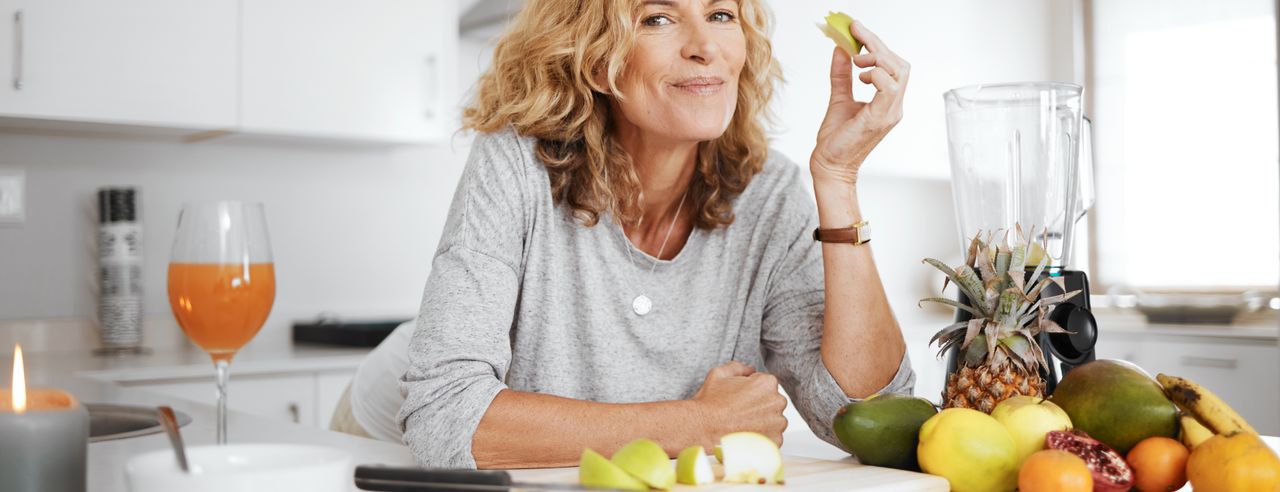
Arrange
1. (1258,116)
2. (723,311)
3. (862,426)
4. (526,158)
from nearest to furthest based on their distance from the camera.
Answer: (862,426) → (526,158) → (723,311) → (1258,116)

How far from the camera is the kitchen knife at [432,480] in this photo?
0.74 meters

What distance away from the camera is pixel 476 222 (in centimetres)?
134

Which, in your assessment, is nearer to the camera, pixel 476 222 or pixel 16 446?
pixel 16 446

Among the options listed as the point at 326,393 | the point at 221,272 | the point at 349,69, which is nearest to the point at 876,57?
the point at 221,272

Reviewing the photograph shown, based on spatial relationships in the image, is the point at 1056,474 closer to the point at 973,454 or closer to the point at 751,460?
the point at 973,454

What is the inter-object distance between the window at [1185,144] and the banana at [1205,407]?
11.9 feet

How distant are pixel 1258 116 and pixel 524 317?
12.1 feet

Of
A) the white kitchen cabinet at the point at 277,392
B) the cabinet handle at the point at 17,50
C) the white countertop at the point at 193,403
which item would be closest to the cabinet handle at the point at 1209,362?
the white countertop at the point at 193,403

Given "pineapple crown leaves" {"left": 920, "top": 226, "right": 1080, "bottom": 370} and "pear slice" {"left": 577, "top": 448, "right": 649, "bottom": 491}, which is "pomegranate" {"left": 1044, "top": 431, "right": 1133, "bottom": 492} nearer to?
"pineapple crown leaves" {"left": 920, "top": 226, "right": 1080, "bottom": 370}

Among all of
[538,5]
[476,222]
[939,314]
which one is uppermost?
[538,5]

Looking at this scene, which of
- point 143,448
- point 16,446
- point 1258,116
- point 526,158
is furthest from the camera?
point 1258,116

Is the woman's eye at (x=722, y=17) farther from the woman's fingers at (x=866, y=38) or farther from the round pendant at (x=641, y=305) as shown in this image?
the round pendant at (x=641, y=305)

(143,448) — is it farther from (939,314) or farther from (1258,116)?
(1258,116)

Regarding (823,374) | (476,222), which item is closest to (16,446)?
(476,222)
